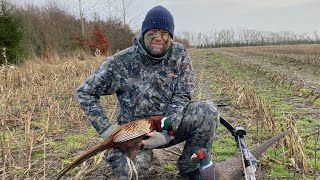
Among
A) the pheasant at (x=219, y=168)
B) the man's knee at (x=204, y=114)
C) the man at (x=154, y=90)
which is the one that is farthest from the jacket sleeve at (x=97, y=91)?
the pheasant at (x=219, y=168)

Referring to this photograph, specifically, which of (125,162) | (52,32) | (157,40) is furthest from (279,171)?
(52,32)

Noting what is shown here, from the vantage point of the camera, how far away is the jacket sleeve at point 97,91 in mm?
3530

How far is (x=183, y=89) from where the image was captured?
3.72 meters

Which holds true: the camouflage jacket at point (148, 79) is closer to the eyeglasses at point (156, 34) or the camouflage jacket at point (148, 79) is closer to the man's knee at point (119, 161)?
the eyeglasses at point (156, 34)

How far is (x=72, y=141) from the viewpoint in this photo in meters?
5.55

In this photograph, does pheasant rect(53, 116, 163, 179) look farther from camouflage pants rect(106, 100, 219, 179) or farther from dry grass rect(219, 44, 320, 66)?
dry grass rect(219, 44, 320, 66)

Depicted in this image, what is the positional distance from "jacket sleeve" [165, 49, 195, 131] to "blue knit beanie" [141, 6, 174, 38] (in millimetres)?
362

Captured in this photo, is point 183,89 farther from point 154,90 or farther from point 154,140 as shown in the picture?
point 154,140

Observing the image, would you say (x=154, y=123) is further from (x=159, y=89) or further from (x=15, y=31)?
(x=15, y=31)

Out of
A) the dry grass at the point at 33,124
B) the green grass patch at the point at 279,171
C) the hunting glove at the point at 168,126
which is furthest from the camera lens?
the dry grass at the point at 33,124

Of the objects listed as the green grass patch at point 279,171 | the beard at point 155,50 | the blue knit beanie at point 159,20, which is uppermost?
the blue knit beanie at point 159,20

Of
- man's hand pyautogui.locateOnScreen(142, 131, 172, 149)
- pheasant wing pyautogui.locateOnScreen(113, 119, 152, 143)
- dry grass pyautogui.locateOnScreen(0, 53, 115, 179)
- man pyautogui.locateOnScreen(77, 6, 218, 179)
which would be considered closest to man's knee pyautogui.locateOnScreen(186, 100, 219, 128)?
man pyautogui.locateOnScreen(77, 6, 218, 179)

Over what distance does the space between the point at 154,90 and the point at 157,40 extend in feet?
1.57

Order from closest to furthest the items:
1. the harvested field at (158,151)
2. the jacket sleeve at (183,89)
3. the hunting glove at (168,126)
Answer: the hunting glove at (168,126)
the jacket sleeve at (183,89)
the harvested field at (158,151)
